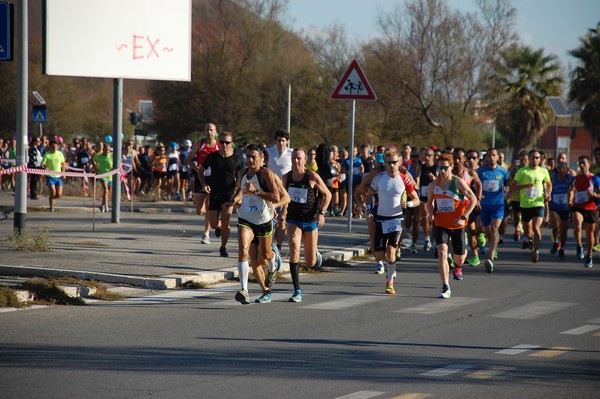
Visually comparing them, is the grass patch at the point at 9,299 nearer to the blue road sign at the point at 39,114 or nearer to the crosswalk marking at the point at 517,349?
the crosswalk marking at the point at 517,349

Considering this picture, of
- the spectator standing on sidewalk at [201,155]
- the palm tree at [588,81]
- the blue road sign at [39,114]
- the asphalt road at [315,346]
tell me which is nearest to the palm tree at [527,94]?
the palm tree at [588,81]

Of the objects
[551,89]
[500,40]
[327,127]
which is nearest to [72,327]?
[327,127]

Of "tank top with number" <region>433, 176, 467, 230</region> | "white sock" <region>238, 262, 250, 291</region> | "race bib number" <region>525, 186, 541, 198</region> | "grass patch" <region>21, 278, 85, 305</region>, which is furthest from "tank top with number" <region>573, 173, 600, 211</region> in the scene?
"grass patch" <region>21, 278, 85, 305</region>

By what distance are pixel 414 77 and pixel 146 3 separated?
97.7 ft

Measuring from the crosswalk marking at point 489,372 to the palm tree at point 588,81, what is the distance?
43.9m

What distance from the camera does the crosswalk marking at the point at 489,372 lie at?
7.93 meters

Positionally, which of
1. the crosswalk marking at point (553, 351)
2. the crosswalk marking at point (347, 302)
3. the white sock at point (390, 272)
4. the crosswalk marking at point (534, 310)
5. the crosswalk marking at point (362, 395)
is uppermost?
the white sock at point (390, 272)

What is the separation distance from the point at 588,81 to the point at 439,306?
Result: 134 ft

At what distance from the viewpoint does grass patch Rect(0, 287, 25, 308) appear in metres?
11.1

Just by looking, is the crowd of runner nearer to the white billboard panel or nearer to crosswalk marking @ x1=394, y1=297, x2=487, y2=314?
crosswalk marking @ x1=394, y1=297, x2=487, y2=314

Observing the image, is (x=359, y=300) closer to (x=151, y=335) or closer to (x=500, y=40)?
(x=151, y=335)

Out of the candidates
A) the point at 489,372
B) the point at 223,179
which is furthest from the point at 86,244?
the point at 489,372

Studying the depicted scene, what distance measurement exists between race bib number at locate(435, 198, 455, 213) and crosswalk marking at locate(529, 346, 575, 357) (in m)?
4.55

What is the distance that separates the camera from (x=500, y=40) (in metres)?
48.4
